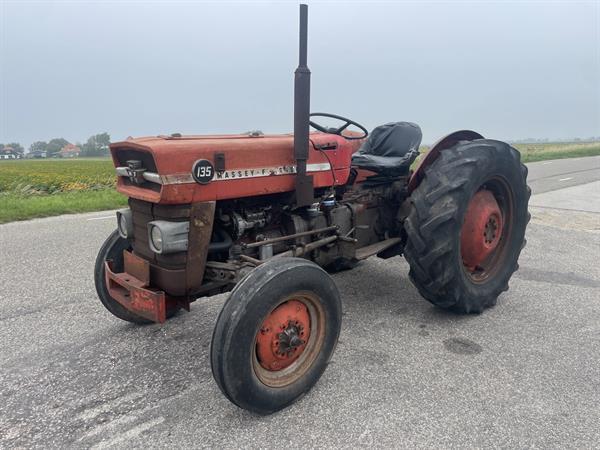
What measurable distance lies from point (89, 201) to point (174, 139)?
7.73 metres

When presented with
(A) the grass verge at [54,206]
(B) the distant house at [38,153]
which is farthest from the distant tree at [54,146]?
(A) the grass verge at [54,206]

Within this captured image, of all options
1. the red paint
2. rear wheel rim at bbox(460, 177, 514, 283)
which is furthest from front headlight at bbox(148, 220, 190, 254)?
rear wheel rim at bbox(460, 177, 514, 283)

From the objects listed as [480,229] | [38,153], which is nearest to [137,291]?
[480,229]

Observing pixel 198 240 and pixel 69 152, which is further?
pixel 69 152

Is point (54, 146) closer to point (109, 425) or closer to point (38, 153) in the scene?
point (38, 153)

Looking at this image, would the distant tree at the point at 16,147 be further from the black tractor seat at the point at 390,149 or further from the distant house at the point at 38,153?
the black tractor seat at the point at 390,149

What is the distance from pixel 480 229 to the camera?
3582 mm

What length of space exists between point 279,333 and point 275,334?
0.02 meters

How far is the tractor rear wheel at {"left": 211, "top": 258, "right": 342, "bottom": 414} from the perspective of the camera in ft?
7.03

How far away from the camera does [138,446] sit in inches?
82.4

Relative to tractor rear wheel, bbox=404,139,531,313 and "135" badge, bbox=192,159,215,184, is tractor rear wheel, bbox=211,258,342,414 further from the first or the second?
tractor rear wheel, bbox=404,139,531,313

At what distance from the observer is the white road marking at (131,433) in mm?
2109

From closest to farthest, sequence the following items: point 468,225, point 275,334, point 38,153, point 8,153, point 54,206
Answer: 1. point 275,334
2. point 468,225
3. point 54,206
4. point 8,153
5. point 38,153

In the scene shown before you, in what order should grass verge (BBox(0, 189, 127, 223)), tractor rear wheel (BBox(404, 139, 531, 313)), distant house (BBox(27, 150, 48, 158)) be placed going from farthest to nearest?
distant house (BBox(27, 150, 48, 158)), grass verge (BBox(0, 189, 127, 223)), tractor rear wheel (BBox(404, 139, 531, 313))
